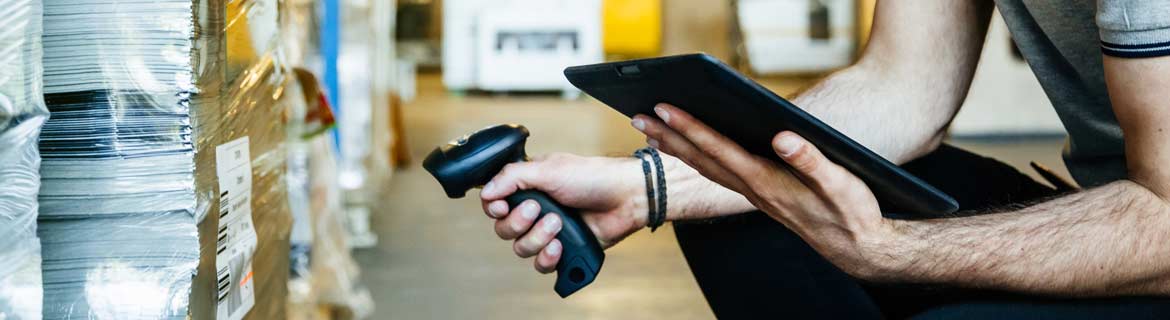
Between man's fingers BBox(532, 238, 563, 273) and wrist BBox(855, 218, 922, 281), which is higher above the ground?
wrist BBox(855, 218, 922, 281)

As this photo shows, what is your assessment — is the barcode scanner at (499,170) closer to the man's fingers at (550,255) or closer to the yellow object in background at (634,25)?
the man's fingers at (550,255)

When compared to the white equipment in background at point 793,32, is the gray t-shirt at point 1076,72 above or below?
above

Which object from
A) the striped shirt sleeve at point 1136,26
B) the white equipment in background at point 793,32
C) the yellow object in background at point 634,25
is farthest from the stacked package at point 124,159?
the yellow object in background at point 634,25

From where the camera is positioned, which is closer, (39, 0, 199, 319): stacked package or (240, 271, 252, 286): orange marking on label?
(39, 0, 199, 319): stacked package

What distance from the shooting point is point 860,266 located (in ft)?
2.69

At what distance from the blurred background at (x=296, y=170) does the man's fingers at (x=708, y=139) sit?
0.33 meters

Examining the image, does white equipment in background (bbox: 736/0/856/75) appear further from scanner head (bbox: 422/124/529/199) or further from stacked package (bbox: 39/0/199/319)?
stacked package (bbox: 39/0/199/319)

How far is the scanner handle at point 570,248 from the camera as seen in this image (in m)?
1.04

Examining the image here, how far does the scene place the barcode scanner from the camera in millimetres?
996

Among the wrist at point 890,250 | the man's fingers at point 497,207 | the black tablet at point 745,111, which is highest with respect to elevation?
the black tablet at point 745,111

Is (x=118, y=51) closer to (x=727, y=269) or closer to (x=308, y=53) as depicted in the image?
(x=727, y=269)

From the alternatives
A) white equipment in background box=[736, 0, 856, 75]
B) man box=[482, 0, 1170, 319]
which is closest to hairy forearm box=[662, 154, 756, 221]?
man box=[482, 0, 1170, 319]

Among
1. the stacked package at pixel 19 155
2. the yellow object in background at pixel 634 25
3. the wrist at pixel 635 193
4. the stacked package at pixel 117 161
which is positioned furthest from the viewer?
the yellow object in background at pixel 634 25

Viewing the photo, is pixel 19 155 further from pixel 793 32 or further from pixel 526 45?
pixel 793 32
